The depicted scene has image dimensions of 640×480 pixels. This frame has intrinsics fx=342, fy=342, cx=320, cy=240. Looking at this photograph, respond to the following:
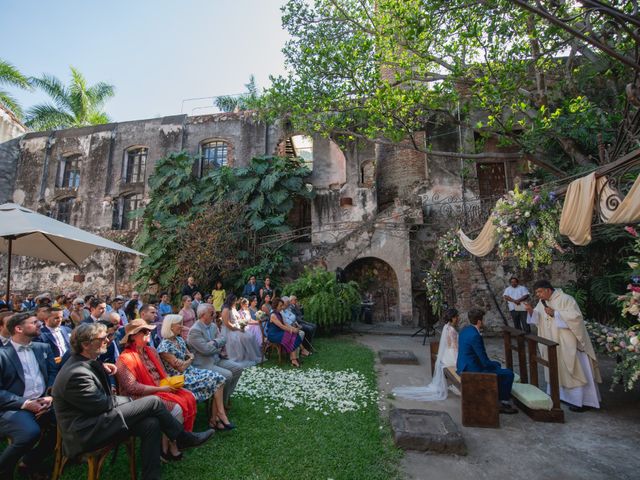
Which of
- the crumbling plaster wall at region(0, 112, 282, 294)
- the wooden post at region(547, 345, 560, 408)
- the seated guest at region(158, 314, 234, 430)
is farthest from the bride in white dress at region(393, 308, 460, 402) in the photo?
the crumbling plaster wall at region(0, 112, 282, 294)

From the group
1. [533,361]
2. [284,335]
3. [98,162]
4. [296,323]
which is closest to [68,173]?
[98,162]

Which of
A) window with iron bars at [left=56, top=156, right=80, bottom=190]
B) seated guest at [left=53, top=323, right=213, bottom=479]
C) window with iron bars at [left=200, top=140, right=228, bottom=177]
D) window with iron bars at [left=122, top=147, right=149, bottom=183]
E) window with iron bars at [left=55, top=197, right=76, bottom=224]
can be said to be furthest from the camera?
window with iron bars at [left=56, top=156, right=80, bottom=190]

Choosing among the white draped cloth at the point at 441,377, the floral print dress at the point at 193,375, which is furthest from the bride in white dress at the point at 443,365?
the floral print dress at the point at 193,375

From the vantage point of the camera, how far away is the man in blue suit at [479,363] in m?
4.86

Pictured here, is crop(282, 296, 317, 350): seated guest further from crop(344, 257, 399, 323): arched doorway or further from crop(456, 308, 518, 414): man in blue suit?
crop(344, 257, 399, 323): arched doorway

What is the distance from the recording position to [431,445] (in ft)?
12.3

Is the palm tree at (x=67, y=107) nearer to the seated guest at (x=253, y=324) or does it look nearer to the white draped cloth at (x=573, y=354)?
the seated guest at (x=253, y=324)

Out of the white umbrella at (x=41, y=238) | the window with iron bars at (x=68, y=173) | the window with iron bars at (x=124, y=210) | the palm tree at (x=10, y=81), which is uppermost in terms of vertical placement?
the palm tree at (x=10, y=81)

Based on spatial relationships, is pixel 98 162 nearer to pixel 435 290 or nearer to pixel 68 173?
pixel 68 173

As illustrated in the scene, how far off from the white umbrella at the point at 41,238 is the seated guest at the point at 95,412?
96.9 inches

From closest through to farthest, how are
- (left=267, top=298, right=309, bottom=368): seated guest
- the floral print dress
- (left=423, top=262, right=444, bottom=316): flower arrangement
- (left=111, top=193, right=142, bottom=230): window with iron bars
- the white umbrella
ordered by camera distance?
the floral print dress → the white umbrella → (left=267, top=298, right=309, bottom=368): seated guest → (left=423, top=262, right=444, bottom=316): flower arrangement → (left=111, top=193, right=142, bottom=230): window with iron bars

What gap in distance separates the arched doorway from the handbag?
10.7 meters

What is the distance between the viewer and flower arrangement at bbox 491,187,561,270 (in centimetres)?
513

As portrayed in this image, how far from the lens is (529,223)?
5297 mm
